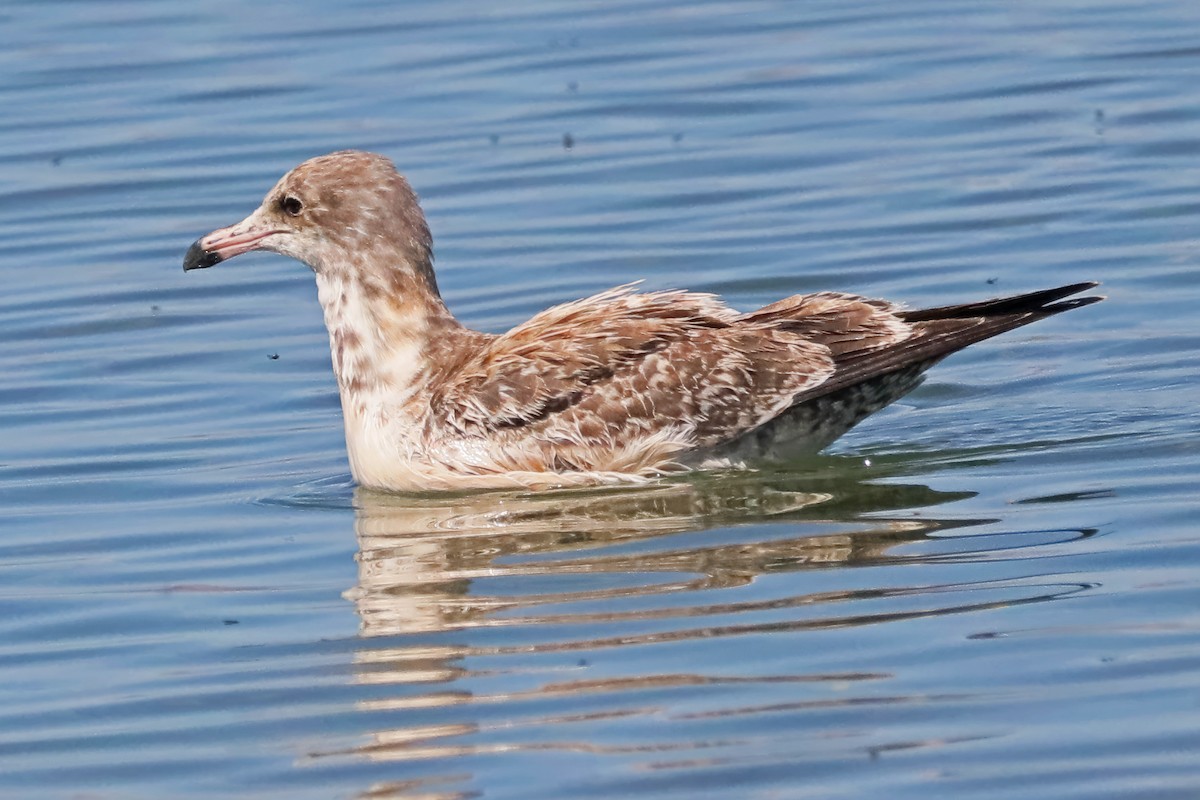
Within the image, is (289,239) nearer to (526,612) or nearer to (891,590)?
(526,612)

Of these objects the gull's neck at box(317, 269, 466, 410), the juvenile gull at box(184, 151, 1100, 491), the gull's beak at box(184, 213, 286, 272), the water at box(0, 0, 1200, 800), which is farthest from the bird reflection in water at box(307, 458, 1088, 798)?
the gull's beak at box(184, 213, 286, 272)

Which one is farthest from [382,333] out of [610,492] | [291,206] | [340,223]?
[610,492]

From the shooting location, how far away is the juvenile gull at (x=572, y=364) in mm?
10273

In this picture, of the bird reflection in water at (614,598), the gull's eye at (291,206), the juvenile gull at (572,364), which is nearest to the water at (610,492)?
the bird reflection in water at (614,598)

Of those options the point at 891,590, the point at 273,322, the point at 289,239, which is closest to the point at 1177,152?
the point at 273,322

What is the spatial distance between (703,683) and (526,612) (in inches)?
44.1

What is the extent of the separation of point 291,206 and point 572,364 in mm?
1539

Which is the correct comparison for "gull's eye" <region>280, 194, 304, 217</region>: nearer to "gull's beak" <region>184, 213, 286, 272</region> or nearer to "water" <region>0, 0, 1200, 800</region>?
"gull's beak" <region>184, 213, 286, 272</region>

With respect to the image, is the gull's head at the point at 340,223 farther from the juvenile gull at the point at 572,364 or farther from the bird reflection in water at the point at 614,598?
the bird reflection in water at the point at 614,598

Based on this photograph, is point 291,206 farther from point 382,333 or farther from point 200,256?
point 382,333

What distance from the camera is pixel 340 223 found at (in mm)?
10742

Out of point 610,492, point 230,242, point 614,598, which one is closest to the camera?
point 614,598

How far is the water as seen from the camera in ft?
23.3

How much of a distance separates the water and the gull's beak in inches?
36.6
